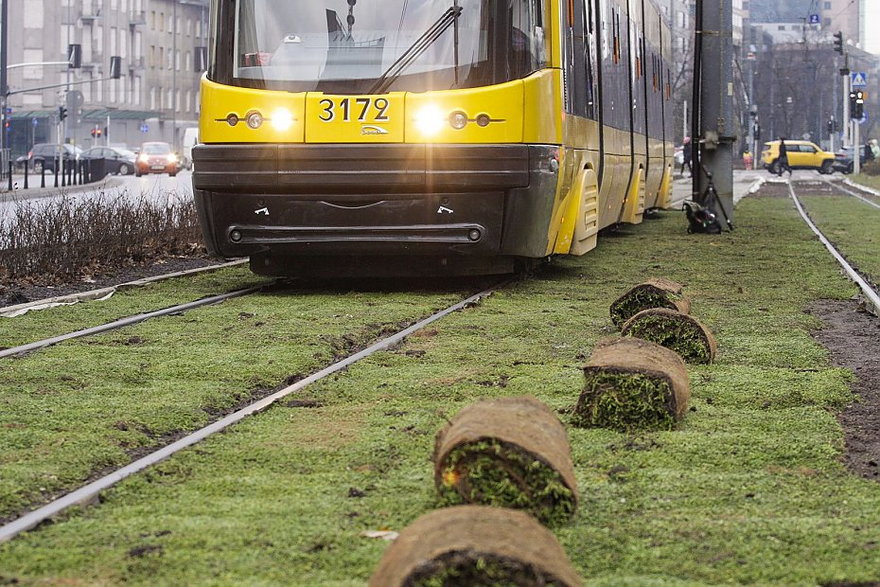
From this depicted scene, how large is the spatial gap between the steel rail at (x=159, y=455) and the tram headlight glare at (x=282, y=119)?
3.32 metres

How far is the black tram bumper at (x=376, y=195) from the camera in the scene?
495 inches

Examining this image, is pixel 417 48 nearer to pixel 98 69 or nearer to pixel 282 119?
pixel 282 119

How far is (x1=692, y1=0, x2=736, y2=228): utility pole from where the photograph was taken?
78.4ft

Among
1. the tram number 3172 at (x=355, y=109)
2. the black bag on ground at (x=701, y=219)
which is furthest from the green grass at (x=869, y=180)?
the tram number 3172 at (x=355, y=109)

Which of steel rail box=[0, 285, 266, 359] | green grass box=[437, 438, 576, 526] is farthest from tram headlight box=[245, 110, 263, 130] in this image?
green grass box=[437, 438, 576, 526]

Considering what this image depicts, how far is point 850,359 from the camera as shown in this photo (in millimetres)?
9195

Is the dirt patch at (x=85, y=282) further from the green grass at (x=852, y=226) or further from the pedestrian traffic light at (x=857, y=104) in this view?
the pedestrian traffic light at (x=857, y=104)

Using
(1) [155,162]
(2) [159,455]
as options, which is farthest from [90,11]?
(2) [159,455]

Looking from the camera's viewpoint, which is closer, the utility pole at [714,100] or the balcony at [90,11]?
the utility pole at [714,100]

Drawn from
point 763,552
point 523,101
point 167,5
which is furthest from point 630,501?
point 167,5

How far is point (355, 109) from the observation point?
1260cm

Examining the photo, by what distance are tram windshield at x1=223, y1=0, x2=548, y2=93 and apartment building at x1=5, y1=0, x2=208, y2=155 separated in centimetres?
8919

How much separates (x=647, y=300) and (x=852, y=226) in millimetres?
16669

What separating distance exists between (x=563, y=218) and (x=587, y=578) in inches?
388
